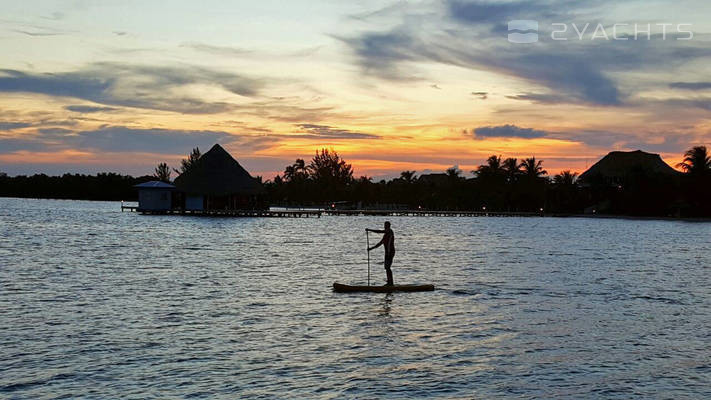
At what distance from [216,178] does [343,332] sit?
2920 inches

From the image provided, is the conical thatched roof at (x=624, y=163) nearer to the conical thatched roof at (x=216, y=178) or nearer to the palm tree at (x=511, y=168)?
the palm tree at (x=511, y=168)

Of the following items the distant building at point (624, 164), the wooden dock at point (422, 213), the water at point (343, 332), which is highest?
the distant building at point (624, 164)

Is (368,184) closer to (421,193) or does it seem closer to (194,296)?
(421,193)

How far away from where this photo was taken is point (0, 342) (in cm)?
1477

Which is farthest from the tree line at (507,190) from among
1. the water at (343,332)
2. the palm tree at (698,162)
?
the water at (343,332)

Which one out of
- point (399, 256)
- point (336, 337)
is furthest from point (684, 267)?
point (336, 337)

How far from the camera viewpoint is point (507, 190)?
123688 mm

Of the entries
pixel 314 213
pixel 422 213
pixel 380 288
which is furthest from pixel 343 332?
pixel 422 213

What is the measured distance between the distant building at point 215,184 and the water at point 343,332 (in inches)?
2115

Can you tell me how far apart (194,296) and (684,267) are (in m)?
27.1

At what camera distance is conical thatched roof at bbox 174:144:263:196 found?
87.8 m

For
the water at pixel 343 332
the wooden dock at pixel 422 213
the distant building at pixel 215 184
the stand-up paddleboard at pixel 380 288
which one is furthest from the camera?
the wooden dock at pixel 422 213

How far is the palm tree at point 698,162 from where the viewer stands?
335ft

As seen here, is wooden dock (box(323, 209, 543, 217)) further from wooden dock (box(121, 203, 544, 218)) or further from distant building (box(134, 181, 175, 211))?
distant building (box(134, 181, 175, 211))
